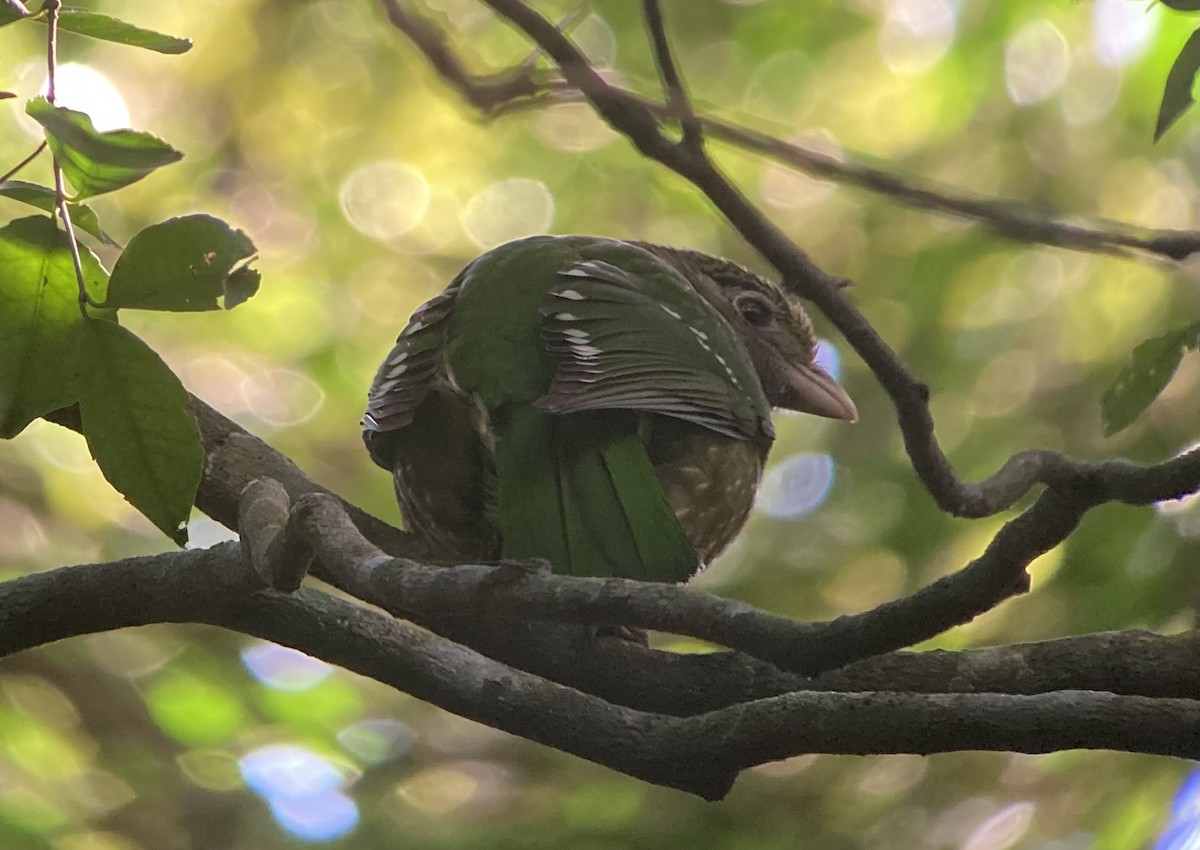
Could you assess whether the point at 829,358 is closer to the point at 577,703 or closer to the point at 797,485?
the point at 797,485

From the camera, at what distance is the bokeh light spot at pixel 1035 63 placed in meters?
3.53

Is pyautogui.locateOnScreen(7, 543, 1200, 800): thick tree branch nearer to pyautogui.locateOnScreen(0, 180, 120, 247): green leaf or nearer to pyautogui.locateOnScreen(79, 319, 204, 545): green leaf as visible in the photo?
pyautogui.locateOnScreen(79, 319, 204, 545): green leaf

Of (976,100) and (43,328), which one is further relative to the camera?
(976,100)

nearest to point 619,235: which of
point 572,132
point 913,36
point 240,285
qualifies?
→ point 572,132

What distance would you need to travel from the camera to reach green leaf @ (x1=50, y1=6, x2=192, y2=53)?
1.28 metres

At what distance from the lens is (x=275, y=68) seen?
3.97 meters

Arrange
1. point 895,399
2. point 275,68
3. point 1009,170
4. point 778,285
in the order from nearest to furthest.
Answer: point 895,399, point 778,285, point 1009,170, point 275,68

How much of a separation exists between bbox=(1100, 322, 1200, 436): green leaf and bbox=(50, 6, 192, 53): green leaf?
1069 mm

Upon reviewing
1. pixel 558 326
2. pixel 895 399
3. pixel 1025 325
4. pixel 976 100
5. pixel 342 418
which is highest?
pixel 976 100

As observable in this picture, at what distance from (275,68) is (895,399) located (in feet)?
8.84

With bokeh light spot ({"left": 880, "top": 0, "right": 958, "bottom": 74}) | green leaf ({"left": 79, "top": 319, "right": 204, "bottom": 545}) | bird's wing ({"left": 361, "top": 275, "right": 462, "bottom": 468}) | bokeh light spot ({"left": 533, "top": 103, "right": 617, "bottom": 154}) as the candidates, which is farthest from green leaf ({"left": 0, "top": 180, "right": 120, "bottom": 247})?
bokeh light spot ({"left": 880, "top": 0, "right": 958, "bottom": 74})

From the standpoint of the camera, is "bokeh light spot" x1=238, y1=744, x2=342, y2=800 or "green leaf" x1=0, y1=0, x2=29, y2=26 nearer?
"green leaf" x1=0, y1=0, x2=29, y2=26

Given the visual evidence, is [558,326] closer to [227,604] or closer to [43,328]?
[227,604]

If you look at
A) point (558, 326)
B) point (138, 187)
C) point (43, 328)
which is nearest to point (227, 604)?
point (43, 328)
